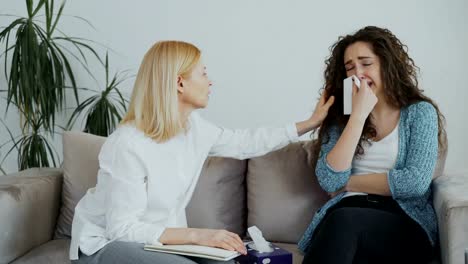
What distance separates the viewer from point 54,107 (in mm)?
2932

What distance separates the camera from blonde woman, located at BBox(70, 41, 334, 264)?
1.69m

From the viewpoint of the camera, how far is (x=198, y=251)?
5.25 feet

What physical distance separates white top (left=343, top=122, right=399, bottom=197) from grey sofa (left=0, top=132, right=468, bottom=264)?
19 centimetres

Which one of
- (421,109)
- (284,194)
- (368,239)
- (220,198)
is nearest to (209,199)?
(220,198)

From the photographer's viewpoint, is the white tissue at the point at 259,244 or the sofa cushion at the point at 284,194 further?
the sofa cushion at the point at 284,194

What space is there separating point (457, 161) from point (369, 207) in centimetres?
98

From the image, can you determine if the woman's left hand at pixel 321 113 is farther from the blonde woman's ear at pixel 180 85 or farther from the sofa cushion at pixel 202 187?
the blonde woman's ear at pixel 180 85

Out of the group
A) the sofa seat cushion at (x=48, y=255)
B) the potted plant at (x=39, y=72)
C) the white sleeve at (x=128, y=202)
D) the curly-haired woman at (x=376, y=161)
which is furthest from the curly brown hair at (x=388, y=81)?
the potted plant at (x=39, y=72)

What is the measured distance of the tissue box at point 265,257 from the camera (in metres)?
1.76

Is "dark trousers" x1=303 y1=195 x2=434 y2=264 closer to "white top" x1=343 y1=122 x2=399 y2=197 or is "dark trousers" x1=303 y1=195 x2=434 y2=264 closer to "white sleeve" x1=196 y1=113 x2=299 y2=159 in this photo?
"white top" x1=343 y1=122 x2=399 y2=197

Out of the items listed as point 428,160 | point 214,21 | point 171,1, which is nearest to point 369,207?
point 428,160

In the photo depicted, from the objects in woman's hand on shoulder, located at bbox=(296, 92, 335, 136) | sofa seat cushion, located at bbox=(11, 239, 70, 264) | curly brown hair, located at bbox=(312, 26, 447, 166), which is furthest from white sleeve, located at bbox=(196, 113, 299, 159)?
sofa seat cushion, located at bbox=(11, 239, 70, 264)

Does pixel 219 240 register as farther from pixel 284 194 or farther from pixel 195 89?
pixel 284 194

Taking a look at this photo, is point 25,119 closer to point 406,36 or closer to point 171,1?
point 171,1
